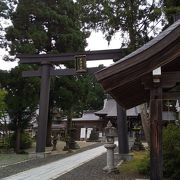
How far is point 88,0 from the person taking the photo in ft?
53.9

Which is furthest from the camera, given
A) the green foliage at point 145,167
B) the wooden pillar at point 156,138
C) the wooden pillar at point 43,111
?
the wooden pillar at point 43,111

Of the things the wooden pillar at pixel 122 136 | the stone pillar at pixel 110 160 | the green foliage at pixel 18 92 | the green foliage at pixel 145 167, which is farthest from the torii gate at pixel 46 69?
the green foliage at pixel 145 167

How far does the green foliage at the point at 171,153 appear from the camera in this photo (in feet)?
32.5

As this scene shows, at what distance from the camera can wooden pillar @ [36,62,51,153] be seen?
1745 centimetres

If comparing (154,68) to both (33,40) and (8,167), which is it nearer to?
(8,167)

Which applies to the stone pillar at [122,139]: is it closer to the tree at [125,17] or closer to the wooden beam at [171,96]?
the tree at [125,17]

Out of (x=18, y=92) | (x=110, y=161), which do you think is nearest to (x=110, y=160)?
(x=110, y=161)

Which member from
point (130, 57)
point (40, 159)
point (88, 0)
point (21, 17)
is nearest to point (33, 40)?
point (21, 17)

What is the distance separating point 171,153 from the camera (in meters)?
10.1

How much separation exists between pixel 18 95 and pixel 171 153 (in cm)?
1333

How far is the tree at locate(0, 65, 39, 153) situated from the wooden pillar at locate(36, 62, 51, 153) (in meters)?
3.31

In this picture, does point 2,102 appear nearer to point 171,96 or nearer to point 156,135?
point 171,96

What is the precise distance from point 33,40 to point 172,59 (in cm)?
1770

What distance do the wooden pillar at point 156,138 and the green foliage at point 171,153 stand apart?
4226mm
